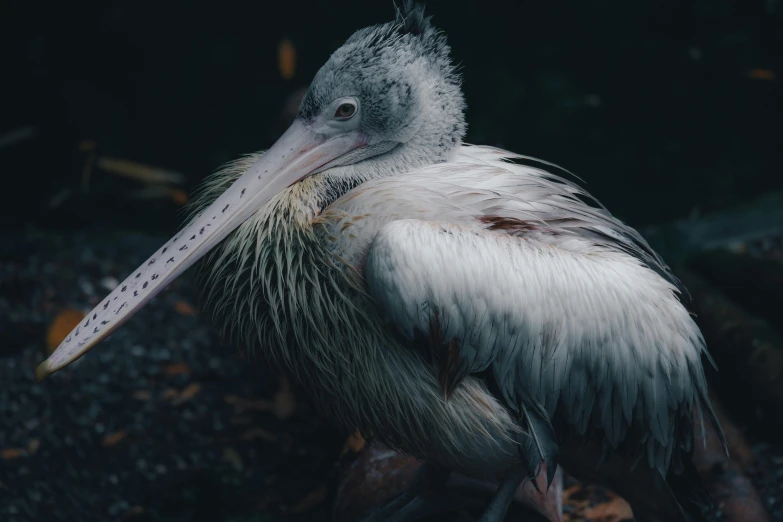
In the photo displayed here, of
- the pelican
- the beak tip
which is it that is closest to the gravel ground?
the pelican

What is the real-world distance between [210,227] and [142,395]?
1.61 meters

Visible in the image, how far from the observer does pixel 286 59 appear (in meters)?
4.21

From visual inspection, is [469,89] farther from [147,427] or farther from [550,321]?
[550,321]

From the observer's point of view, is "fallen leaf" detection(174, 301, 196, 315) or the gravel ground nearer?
the gravel ground

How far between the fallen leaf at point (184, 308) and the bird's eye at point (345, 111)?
2.05 meters

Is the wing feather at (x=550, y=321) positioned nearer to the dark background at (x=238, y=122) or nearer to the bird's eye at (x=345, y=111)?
the bird's eye at (x=345, y=111)

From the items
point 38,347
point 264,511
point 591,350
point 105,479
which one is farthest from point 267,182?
point 38,347

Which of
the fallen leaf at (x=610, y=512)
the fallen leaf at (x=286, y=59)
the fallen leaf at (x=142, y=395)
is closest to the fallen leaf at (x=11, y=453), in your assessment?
the fallen leaf at (x=142, y=395)

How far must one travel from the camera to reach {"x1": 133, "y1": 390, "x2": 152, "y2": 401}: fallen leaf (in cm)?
334

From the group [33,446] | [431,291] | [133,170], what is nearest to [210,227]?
[431,291]

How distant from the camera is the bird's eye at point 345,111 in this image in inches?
81.8

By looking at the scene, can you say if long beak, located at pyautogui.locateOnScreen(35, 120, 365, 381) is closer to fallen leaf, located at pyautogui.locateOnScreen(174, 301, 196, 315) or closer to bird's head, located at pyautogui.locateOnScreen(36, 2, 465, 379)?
bird's head, located at pyautogui.locateOnScreen(36, 2, 465, 379)

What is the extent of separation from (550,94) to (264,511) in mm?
2659

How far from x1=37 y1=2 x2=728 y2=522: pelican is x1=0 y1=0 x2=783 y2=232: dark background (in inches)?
78.8
